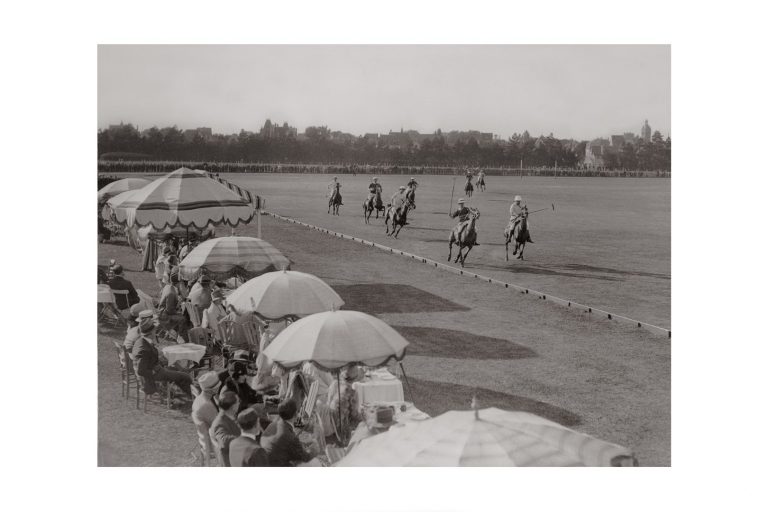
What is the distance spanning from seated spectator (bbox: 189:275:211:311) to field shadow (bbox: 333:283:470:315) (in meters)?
3.11

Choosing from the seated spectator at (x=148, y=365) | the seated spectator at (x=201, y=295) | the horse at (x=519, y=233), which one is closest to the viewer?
the seated spectator at (x=148, y=365)

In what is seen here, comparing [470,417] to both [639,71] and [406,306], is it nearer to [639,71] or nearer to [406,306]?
[639,71]

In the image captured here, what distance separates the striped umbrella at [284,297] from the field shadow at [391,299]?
155 inches

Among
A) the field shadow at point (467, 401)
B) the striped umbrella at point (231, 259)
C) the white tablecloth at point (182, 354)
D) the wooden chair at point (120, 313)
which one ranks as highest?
the striped umbrella at point (231, 259)

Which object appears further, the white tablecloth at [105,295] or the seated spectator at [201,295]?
the white tablecloth at [105,295]

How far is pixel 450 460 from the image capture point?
588 cm

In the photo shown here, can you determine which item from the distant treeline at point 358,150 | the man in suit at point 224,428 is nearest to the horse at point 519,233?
the distant treeline at point 358,150

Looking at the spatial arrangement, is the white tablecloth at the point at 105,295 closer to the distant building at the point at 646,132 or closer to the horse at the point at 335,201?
the horse at the point at 335,201

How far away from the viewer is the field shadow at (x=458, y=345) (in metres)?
12.0

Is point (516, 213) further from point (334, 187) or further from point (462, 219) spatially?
point (334, 187)

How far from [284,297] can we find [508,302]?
5.89 m

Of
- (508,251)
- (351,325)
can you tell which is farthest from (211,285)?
(508,251)

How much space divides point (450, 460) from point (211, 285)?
7567mm

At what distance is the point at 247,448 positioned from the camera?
716cm
